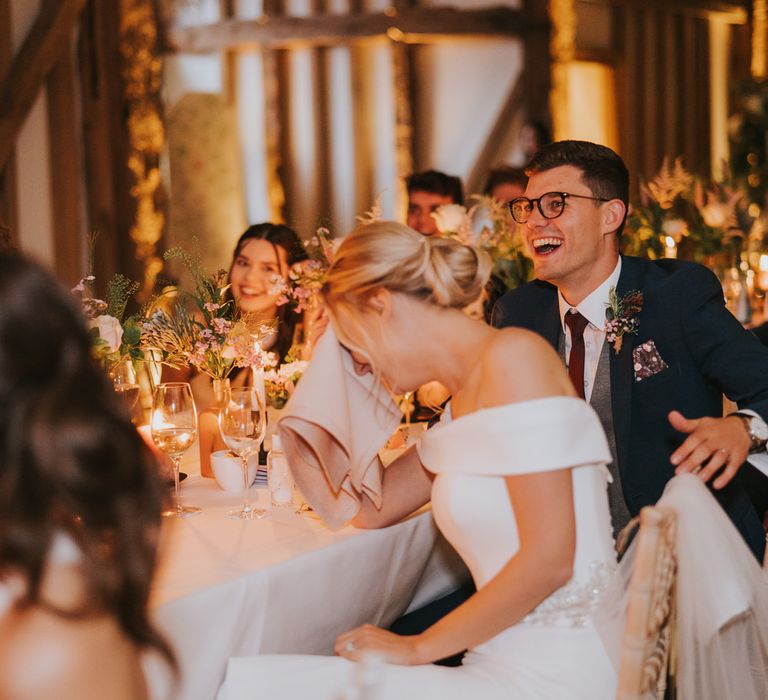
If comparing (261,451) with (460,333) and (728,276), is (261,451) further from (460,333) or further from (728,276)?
(728,276)

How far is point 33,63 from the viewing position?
203 inches

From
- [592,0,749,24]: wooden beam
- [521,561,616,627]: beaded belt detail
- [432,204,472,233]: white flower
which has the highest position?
[592,0,749,24]: wooden beam

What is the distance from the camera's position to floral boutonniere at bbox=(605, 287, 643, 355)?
2.38m

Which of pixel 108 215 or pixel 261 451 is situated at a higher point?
pixel 108 215

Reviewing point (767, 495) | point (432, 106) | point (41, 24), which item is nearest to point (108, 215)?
point (41, 24)

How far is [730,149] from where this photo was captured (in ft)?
25.2

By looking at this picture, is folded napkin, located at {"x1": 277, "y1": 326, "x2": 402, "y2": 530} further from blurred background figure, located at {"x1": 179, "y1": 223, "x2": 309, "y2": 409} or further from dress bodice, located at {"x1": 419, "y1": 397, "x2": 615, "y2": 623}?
blurred background figure, located at {"x1": 179, "y1": 223, "x2": 309, "y2": 409}

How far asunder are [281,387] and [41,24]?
12.0 ft

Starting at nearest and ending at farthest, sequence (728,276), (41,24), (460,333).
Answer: (460,333)
(728,276)
(41,24)

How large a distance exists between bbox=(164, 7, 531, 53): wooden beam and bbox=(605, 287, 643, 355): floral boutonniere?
4.55 m

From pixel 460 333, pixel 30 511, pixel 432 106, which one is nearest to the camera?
pixel 30 511

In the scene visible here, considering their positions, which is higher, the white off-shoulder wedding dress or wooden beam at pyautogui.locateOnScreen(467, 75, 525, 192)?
wooden beam at pyautogui.locateOnScreen(467, 75, 525, 192)

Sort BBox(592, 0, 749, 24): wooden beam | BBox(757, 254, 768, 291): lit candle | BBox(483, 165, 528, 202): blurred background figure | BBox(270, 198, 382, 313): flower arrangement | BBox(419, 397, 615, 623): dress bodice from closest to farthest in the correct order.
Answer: BBox(419, 397, 615, 623): dress bodice, BBox(270, 198, 382, 313): flower arrangement, BBox(757, 254, 768, 291): lit candle, BBox(483, 165, 528, 202): blurred background figure, BBox(592, 0, 749, 24): wooden beam

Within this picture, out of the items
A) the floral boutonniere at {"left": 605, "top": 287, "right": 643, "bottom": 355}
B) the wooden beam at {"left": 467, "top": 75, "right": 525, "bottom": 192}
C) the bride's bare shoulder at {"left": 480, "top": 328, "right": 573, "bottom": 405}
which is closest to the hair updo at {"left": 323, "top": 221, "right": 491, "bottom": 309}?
the bride's bare shoulder at {"left": 480, "top": 328, "right": 573, "bottom": 405}
